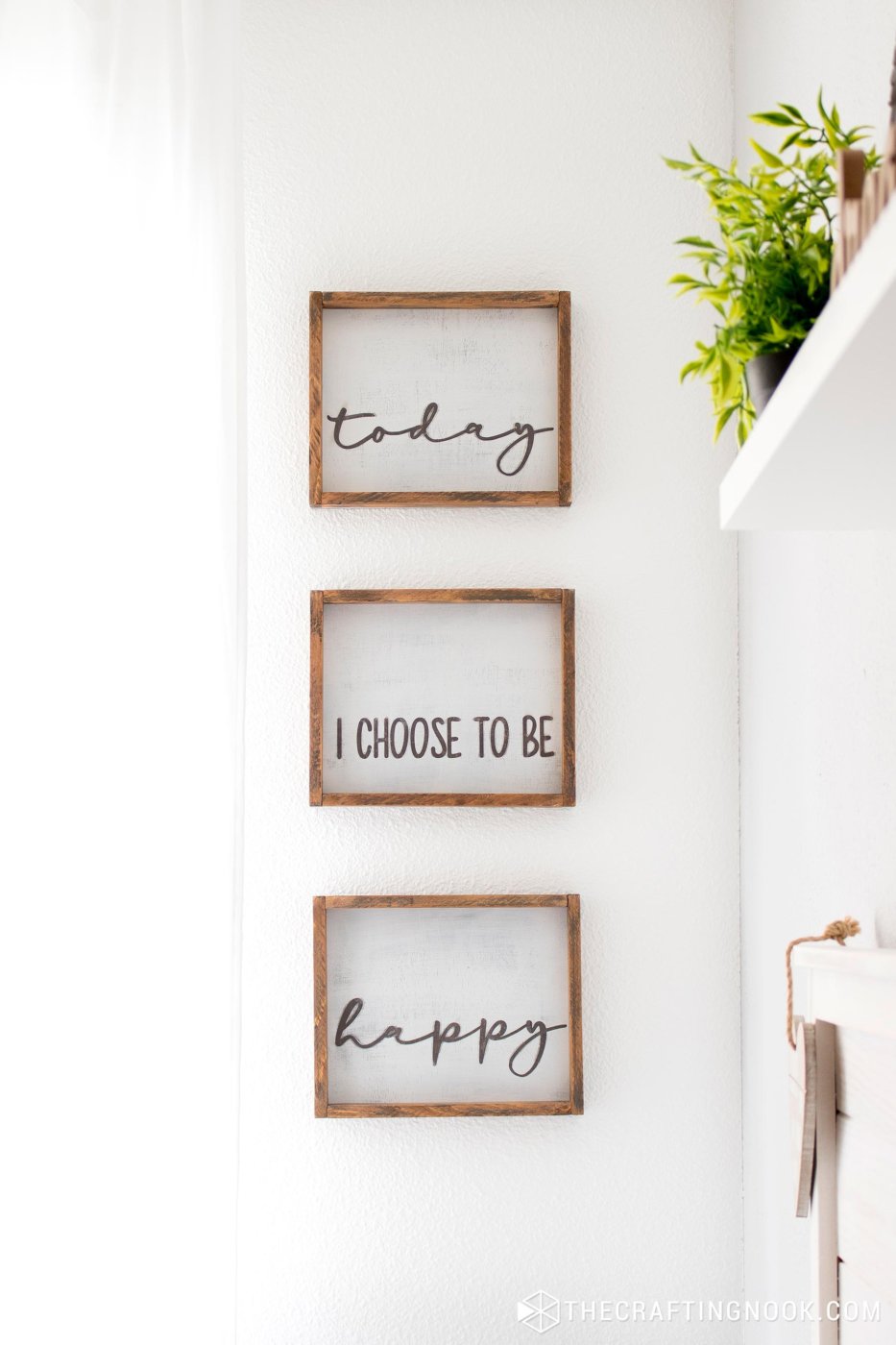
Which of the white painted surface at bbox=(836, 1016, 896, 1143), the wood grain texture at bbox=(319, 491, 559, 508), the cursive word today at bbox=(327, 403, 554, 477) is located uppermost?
the cursive word today at bbox=(327, 403, 554, 477)

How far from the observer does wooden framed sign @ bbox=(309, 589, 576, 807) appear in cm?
139

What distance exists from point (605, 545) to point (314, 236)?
53 cm

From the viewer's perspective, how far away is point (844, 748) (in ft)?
3.44

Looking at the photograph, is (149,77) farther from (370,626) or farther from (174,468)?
(370,626)

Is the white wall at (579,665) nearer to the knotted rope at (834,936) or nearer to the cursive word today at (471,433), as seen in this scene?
the cursive word today at (471,433)

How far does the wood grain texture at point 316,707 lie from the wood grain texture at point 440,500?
0.39 feet

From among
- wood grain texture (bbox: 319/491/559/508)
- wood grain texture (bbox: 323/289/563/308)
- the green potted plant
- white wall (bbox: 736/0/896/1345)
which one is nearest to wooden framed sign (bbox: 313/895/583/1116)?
white wall (bbox: 736/0/896/1345)

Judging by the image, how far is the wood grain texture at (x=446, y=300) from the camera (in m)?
1.41

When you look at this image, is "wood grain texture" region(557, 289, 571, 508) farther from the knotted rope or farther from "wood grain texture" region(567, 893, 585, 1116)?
the knotted rope

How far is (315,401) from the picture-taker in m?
1.41

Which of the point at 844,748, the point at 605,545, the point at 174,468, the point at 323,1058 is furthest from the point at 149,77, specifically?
the point at 323,1058

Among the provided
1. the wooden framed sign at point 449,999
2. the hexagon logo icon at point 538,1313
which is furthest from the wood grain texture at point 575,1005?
the hexagon logo icon at point 538,1313

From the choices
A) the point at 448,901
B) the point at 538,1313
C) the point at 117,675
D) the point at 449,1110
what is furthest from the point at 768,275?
the point at 538,1313

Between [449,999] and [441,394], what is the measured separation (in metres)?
0.74
